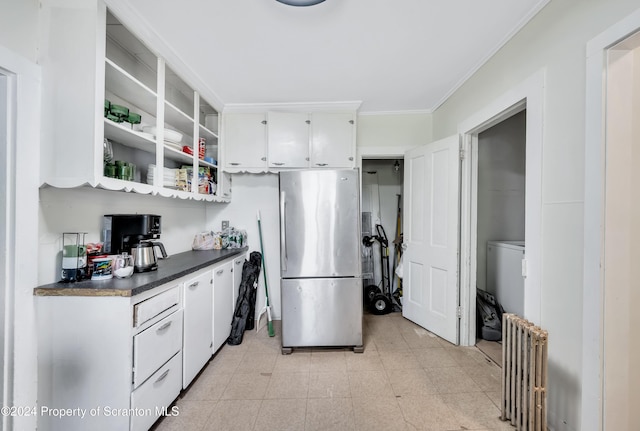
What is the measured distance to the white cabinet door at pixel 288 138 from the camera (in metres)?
2.82

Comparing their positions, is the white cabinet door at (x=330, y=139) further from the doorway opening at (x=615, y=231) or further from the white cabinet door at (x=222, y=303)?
the doorway opening at (x=615, y=231)

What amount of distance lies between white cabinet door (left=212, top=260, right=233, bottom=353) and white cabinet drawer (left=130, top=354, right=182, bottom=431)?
1.77 ft

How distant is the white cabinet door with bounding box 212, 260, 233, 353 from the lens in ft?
7.40

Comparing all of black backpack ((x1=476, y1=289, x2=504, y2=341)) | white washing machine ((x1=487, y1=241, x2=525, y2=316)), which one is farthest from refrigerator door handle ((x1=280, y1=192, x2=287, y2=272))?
white washing machine ((x1=487, y1=241, x2=525, y2=316))

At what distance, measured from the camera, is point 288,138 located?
9.27 feet

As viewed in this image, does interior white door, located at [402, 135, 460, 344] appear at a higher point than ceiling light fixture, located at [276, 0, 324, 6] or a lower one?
lower

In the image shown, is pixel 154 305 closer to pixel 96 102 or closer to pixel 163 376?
pixel 163 376

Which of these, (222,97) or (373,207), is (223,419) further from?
(373,207)

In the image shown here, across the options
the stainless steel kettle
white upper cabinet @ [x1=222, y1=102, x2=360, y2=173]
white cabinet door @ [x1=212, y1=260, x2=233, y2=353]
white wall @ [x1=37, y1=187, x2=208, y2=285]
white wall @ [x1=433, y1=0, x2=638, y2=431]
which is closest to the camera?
white wall @ [x1=433, y1=0, x2=638, y2=431]

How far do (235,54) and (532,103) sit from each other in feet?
6.87

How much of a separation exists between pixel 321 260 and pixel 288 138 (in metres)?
1.39

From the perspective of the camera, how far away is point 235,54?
1994 millimetres

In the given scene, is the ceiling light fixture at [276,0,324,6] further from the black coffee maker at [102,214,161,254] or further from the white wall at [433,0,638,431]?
the black coffee maker at [102,214,161,254]

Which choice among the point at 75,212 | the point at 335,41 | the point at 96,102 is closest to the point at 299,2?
the point at 335,41
